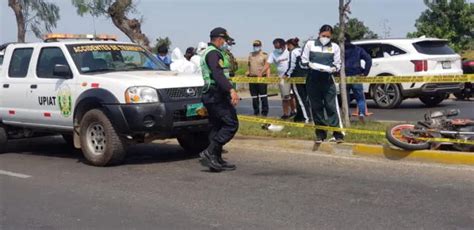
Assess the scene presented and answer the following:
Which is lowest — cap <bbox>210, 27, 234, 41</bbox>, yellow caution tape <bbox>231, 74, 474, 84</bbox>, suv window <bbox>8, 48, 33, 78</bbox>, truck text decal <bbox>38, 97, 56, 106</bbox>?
truck text decal <bbox>38, 97, 56, 106</bbox>

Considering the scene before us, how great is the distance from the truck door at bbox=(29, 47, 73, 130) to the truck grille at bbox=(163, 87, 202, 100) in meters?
1.48

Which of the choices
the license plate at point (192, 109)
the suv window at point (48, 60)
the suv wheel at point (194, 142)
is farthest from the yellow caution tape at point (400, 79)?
the suv window at point (48, 60)

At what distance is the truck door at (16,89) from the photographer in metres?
9.43

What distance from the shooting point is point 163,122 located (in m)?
7.99

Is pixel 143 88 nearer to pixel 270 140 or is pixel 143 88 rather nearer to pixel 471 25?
pixel 270 140

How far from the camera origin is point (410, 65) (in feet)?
47.4

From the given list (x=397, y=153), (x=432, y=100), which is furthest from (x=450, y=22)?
(x=397, y=153)

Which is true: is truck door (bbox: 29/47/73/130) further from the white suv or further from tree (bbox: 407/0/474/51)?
tree (bbox: 407/0/474/51)

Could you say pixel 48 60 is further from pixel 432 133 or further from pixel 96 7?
pixel 96 7

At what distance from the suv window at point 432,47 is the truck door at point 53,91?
8.66 meters

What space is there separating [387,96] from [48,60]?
8540mm

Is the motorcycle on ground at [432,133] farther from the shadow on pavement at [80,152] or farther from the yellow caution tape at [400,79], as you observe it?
the shadow on pavement at [80,152]

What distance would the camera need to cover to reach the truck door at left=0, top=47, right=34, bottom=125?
943 centimetres

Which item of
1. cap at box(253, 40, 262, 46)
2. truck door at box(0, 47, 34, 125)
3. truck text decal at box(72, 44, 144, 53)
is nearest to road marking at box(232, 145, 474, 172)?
truck text decal at box(72, 44, 144, 53)
